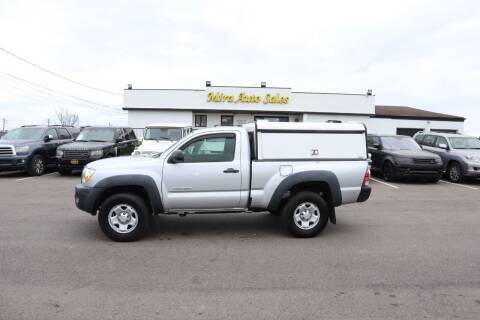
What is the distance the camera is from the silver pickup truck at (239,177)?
6.02m

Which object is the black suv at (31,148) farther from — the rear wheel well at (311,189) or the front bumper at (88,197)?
the rear wheel well at (311,189)

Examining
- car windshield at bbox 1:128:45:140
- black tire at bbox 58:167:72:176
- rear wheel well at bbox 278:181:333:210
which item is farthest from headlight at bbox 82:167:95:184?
car windshield at bbox 1:128:45:140

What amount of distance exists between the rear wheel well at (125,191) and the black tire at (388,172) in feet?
32.0

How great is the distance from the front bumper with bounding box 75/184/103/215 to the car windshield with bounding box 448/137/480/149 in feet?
44.0

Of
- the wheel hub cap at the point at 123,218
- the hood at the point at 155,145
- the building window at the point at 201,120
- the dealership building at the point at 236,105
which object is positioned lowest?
the wheel hub cap at the point at 123,218

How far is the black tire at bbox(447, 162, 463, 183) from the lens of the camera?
549 inches

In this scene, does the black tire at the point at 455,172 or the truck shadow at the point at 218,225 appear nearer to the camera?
the truck shadow at the point at 218,225

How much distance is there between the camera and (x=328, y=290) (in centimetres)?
430

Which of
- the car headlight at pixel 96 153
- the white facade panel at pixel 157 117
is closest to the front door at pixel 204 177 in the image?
the car headlight at pixel 96 153

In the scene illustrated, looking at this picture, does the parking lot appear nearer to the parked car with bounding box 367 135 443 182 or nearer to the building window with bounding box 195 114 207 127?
the parked car with bounding box 367 135 443 182

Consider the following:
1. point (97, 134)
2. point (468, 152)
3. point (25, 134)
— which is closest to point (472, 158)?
point (468, 152)

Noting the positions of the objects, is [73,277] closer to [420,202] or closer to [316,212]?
[316,212]

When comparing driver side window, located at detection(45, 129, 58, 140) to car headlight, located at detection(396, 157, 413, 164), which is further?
driver side window, located at detection(45, 129, 58, 140)

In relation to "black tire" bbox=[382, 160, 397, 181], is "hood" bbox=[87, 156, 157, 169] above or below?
above
